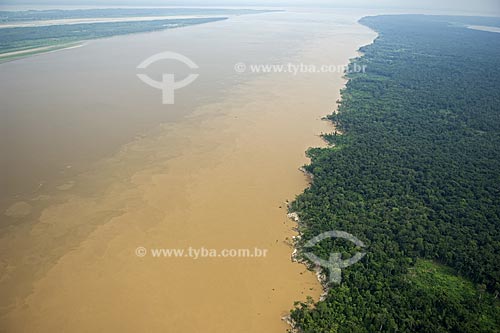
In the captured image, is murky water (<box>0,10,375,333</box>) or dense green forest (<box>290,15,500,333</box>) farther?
murky water (<box>0,10,375,333</box>)

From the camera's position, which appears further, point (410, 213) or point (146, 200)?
point (146, 200)

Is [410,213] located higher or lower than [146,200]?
higher

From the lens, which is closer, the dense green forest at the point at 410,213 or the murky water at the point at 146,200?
the dense green forest at the point at 410,213

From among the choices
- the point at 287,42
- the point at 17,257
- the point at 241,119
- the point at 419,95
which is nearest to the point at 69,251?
the point at 17,257

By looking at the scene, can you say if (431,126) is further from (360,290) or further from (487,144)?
(360,290)
